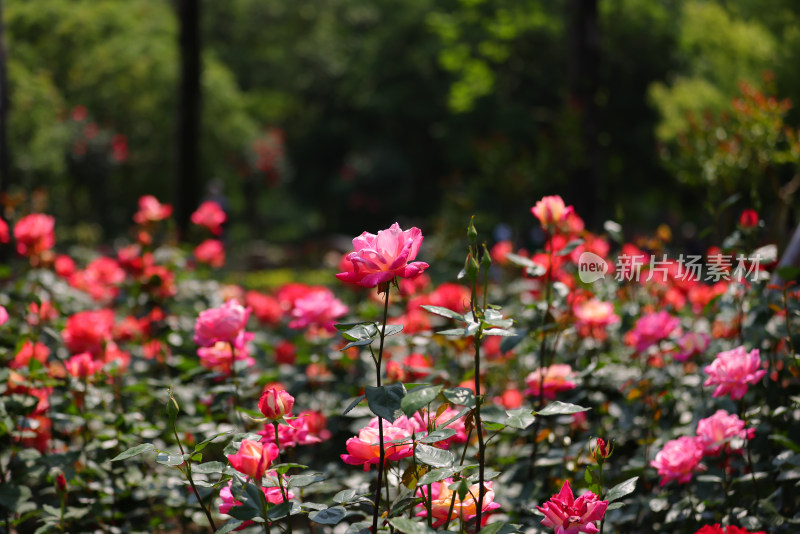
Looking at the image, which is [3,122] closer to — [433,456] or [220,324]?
[220,324]

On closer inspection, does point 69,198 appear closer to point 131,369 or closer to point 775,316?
point 131,369

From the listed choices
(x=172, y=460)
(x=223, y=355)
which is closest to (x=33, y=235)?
(x=223, y=355)

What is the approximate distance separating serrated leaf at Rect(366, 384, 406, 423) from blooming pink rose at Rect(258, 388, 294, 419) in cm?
16

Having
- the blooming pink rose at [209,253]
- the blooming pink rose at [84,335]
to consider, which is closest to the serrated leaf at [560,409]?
the blooming pink rose at [84,335]

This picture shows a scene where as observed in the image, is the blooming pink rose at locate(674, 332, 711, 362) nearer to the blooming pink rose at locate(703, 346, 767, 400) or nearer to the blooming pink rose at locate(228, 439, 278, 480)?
the blooming pink rose at locate(703, 346, 767, 400)

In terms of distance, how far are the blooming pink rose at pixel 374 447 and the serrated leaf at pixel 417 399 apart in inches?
6.8

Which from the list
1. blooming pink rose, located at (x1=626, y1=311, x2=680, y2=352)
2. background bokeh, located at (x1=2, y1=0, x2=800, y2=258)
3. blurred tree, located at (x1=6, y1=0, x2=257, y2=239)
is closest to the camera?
blooming pink rose, located at (x1=626, y1=311, x2=680, y2=352)

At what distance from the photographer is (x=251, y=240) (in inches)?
914

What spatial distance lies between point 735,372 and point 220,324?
1198 mm

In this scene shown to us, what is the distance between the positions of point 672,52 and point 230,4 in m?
17.4

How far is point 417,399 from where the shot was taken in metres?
1.17

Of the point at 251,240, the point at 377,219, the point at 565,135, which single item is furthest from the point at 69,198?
the point at 565,135

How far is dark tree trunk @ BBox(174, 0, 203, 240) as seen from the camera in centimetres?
720

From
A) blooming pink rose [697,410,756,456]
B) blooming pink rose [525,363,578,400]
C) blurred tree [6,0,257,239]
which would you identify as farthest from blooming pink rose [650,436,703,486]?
blurred tree [6,0,257,239]
